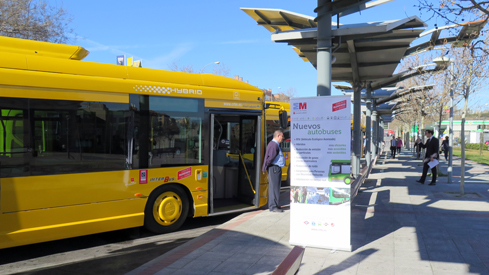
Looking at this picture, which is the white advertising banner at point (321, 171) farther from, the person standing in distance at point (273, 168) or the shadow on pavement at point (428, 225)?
the person standing in distance at point (273, 168)

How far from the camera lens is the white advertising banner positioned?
551 centimetres

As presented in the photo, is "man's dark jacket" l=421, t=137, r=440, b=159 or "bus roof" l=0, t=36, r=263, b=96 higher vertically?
"bus roof" l=0, t=36, r=263, b=96

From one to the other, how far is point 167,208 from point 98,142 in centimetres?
183

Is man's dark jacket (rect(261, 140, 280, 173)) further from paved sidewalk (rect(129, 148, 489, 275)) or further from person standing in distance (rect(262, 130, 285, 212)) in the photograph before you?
paved sidewalk (rect(129, 148, 489, 275))

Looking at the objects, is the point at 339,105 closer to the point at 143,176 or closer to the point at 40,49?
the point at 143,176

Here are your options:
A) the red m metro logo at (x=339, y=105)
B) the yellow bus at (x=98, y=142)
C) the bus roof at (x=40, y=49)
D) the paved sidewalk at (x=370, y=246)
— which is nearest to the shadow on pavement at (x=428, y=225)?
the paved sidewalk at (x=370, y=246)

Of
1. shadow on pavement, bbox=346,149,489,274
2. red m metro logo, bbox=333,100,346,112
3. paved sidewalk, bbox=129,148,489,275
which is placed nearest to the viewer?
paved sidewalk, bbox=129,148,489,275

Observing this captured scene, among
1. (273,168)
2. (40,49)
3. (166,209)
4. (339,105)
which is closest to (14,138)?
(40,49)

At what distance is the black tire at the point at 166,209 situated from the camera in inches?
281

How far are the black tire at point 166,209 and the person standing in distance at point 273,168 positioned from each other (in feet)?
6.77

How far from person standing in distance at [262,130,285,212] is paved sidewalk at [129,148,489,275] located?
38cm

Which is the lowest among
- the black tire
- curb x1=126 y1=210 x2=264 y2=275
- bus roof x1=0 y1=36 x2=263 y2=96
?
curb x1=126 y1=210 x2=264 y2=275

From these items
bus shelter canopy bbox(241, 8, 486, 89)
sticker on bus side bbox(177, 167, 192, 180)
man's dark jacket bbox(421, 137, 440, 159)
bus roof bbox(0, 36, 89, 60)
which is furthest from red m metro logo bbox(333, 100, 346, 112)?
man's dark jacket bbox(421, 137, 440, 159)

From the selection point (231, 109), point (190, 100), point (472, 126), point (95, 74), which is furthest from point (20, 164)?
point (472, 126)
